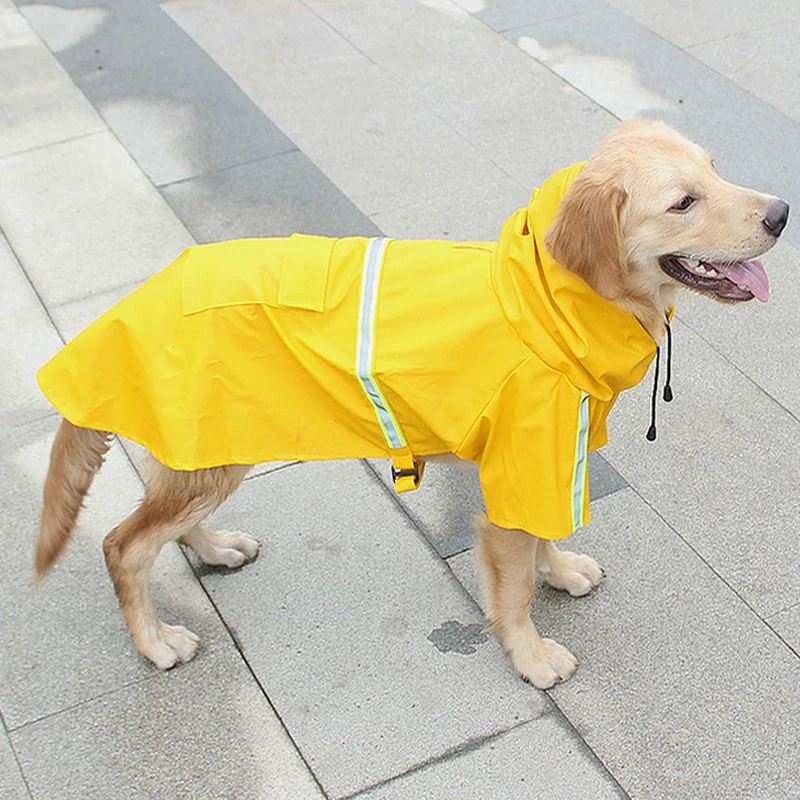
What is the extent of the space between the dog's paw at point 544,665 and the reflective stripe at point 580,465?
2.07ft

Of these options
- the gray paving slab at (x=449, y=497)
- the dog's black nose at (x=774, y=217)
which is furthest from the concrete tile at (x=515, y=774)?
the dog's black nose at (x=774, y=217)

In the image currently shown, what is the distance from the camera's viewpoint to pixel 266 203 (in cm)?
614

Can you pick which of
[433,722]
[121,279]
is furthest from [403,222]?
[433,722]

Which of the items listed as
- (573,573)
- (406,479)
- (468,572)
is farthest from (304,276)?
(573,573)

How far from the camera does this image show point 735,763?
3408 millimetres

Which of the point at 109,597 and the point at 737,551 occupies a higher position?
the point at 737,551

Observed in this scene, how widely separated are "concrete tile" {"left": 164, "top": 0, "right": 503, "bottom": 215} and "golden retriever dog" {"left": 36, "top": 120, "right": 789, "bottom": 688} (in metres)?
2.93

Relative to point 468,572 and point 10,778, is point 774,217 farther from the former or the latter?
point 10,778

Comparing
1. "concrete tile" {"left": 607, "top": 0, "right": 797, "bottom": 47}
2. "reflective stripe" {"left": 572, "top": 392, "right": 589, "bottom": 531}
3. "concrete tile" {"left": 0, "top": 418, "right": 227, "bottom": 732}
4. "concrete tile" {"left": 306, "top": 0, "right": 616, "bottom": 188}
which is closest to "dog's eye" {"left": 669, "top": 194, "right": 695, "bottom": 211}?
"reflective stripe" {"left": 572, "top": 392, "right": 589, "bottom": 531}

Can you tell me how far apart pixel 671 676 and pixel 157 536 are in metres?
1.88

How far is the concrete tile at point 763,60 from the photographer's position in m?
6.85

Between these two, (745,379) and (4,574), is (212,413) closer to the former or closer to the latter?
(4,574)

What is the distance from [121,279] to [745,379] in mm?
3259

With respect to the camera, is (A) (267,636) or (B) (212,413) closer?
(B) (212,413)
